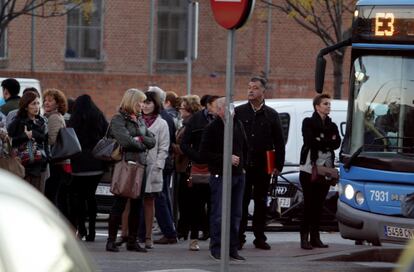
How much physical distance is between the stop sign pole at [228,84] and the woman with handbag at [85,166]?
15.7 feet

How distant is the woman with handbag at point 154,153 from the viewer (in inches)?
→ 577

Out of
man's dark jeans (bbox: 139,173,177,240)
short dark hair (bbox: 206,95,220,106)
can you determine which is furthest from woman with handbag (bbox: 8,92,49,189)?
short dark hair (bbox: 206,95,220,106)

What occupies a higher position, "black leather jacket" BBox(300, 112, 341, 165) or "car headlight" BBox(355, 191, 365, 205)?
"black leather jacket" BBox(300, 112, 341, 165)

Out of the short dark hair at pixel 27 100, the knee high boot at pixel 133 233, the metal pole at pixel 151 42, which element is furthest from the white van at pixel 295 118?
the metal pole at pixel 151 42

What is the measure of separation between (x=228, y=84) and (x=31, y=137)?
13.5ft

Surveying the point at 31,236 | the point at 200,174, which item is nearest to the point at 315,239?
the point at 200,174

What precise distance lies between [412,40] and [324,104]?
1991 mm

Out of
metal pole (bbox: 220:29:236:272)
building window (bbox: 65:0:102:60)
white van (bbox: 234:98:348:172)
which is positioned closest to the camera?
metal pole (bbox: 220:29:236:272)

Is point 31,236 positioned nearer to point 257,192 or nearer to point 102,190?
point 257,192

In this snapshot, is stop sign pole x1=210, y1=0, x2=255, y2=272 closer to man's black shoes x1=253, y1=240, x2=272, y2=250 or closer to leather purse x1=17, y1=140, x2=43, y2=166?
leather purse x1=17, y1=140, x2=43, y2=166

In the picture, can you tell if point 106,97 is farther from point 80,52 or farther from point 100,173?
point 100,173

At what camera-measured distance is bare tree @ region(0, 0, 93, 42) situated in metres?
30.7

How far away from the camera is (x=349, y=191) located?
13602 millimetres

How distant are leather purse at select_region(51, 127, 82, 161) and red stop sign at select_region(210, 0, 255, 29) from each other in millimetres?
4413
